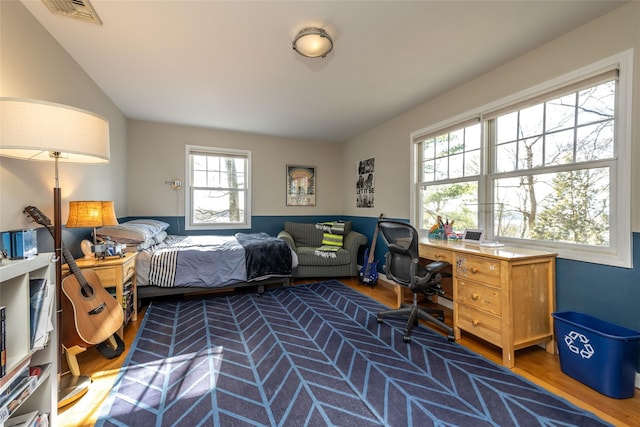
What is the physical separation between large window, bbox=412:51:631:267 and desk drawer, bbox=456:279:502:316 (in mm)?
636

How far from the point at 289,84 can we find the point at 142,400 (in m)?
2.76

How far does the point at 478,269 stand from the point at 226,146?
3.90m

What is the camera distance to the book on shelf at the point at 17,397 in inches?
36.6

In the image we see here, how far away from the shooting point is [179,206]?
4.05 m

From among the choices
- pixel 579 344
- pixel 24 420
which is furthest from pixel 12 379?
pixel 579 344

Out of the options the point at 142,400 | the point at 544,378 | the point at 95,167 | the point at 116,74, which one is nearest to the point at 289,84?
the point at 116,74

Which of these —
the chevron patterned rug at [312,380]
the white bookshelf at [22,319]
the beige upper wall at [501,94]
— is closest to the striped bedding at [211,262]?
the chevron patterned rug at [312,380]

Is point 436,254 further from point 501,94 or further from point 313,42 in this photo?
point 313,42

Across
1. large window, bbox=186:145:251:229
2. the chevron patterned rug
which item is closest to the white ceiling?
large window, bbox=186:145:251:229

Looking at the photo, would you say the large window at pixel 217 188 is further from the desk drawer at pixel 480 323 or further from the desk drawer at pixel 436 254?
the desk drawer at pixel 480 323

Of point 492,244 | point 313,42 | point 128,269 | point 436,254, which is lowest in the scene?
point 128,269

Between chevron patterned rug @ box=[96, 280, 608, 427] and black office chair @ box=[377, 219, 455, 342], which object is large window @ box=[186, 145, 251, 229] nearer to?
chevron patterned rug @ box=[96, 280, 608, 427]

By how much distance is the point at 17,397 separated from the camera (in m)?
1.01

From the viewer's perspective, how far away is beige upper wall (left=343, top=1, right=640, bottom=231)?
5.30 feet
